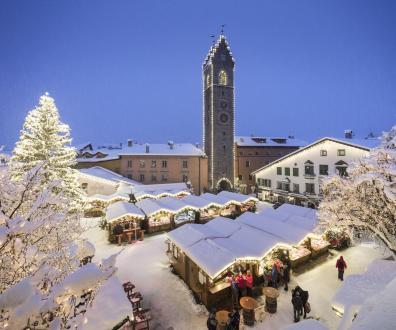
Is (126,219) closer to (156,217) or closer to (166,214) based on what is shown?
(156,217)

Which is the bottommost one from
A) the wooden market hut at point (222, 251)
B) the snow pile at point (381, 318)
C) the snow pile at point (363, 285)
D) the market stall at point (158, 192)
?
the wooden market hut at point (222, 251)

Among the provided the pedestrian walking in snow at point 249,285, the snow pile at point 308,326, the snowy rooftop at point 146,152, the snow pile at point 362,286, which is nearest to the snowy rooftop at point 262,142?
the snowy rooftop at point 146,152

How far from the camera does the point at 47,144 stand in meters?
18.0

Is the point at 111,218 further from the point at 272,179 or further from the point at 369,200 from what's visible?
the point at 272,179

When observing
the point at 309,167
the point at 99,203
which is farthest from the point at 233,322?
the point at 309,167

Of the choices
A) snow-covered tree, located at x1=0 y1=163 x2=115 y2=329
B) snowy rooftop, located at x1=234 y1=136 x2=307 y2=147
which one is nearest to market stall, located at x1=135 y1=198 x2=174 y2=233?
snow-covered tree, located at x1=0 y1=163 x2=115 y2=329

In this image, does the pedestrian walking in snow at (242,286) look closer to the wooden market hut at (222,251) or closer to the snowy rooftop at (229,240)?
the wooden market hut at (222,251)

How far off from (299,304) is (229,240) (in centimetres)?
493

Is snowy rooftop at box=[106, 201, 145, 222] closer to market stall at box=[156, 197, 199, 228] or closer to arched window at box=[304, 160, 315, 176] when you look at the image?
market stall at box=[156, 197, 199, 228]

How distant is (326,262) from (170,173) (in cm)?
2872

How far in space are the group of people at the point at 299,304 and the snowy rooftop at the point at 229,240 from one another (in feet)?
8.17

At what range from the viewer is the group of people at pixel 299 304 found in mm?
10016

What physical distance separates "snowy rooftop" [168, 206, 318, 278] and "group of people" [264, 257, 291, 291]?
1.07 metres

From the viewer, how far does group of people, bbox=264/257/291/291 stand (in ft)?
40.5
